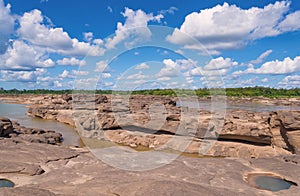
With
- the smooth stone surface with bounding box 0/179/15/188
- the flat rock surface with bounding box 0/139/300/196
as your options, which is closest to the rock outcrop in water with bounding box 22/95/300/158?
the flat rock surface with bounding box 0/139/300/196

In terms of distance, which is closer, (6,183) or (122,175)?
(6,183)

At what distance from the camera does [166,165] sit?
16.5m

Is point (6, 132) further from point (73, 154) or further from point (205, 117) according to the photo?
point (205, 117)

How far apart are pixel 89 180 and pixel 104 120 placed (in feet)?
62.9

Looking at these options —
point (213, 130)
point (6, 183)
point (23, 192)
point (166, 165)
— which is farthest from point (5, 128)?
point (213, 130)

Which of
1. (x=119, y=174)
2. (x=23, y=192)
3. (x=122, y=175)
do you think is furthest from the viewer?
(x=119, y=174)

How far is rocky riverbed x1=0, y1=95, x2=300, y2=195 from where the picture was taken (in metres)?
12.1

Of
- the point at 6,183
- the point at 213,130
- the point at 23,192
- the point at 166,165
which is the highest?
the point at 213,130

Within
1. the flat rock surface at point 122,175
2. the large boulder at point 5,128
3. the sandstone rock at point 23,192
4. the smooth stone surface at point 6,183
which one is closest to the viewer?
the sandstone rock at point 23,192

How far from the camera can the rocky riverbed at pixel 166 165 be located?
477 inches

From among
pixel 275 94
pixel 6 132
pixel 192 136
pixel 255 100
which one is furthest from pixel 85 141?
pixel 275 94

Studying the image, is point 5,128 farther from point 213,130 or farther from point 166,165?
point 213,130

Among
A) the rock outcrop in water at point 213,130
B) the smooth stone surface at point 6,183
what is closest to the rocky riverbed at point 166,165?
the rock outcrop in water at point 213,130

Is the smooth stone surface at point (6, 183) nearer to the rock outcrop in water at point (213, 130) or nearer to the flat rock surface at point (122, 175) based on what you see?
the flat rock surface at point (122, 175)
